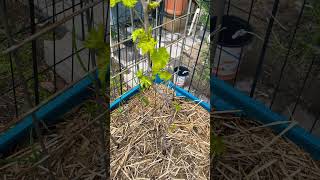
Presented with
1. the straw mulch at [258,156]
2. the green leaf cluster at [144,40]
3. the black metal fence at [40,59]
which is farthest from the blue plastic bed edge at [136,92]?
the green leaf cluster at [144,40]

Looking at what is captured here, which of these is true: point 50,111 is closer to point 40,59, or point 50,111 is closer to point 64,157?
point 64,157

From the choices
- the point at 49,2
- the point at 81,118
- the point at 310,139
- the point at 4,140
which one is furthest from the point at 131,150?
the point at 49,2

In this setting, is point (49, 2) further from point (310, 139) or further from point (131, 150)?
point (310, 139)

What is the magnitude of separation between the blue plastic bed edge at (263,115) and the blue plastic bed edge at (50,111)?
792 mm

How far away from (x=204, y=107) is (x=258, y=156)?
42 centimetres

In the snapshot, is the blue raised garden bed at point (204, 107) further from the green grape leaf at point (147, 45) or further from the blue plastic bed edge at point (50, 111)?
the green grape leaf at point (147, 45)

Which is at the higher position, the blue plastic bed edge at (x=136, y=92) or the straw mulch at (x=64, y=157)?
the blue plastic bed edge at (x=136, y=92)

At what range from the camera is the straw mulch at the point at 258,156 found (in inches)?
83.6

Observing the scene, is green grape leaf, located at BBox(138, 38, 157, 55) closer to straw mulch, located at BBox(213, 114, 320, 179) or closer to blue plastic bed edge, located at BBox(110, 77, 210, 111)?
blue plastic bed edge, located at BBox(110, 77, 210, 111)

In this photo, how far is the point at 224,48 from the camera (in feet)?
10.2

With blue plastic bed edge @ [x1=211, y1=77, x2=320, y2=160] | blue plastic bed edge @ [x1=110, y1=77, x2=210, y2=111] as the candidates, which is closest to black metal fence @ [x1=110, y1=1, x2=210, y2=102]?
blue plastic bed edge @ [x1=110, y1=77, x2=210, y2=111]

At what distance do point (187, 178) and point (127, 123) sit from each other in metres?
0.45

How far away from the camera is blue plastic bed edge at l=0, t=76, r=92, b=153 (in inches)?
79.6

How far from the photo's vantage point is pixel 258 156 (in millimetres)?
2205
